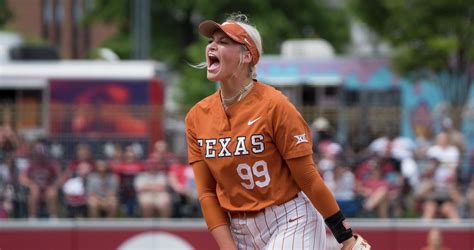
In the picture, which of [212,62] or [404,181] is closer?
[212,62]

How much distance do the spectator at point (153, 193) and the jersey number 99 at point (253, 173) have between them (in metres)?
8.99

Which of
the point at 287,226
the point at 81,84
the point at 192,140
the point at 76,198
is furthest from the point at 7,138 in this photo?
the point at 287,226

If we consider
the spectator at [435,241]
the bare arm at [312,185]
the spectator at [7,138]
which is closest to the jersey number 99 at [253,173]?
the bare arm at [312,185]

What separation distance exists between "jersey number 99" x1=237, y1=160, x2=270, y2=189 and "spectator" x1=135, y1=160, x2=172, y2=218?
8.99 m

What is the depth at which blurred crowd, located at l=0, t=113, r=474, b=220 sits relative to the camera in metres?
14.0

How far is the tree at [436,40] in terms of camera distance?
23891 mm

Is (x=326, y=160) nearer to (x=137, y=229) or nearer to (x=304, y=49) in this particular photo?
(x=137, y=229)

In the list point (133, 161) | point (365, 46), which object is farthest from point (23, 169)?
point (365, 46)

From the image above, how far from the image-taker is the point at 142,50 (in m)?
28.0

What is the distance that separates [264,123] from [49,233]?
798cm

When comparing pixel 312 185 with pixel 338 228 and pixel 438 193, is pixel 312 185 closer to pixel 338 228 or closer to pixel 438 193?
pixel 338 228

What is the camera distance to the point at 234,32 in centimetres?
534

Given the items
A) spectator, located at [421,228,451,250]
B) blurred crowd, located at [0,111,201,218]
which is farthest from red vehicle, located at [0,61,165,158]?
spectator, located at [421,228,451,250]

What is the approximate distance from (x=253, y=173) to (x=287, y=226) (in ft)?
1.05
